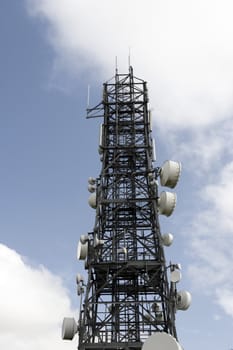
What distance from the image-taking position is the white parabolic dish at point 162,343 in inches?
581

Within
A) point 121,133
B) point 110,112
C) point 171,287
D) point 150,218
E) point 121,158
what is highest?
point 110,112

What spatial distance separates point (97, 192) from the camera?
2894 cm

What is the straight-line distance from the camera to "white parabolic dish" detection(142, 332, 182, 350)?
14.8 metres

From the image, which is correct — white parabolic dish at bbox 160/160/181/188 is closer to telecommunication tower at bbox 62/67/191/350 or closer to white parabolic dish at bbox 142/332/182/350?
telecommunication tower at bbox 62/67/191/350

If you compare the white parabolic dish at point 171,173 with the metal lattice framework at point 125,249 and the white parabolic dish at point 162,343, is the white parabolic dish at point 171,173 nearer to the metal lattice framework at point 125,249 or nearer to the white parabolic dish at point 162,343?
the metal lattice framework at point 125,249

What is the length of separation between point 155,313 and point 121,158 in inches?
443

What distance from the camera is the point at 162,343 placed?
14984 millimetres

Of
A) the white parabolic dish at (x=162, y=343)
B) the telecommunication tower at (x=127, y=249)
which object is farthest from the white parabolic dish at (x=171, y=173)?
A: the white parabolic dish at (x=162, y=343)

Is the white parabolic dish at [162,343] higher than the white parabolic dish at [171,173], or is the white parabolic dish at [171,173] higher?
the white parabolic dish at [171,173]

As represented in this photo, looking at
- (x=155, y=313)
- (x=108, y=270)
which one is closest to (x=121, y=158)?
(x=108, y=270)

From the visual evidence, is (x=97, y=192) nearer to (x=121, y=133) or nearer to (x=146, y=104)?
(x=121, y=133)

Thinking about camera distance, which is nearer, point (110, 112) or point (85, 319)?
point (85, 319)

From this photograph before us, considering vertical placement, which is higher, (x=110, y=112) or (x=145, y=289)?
(x=110, y=112)

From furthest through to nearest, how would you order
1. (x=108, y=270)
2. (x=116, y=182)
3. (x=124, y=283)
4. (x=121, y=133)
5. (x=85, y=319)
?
(x=121, y=133), (x=116, y=182), (x=124, y=283), (x=108, y=270), (x=85, y=319)
